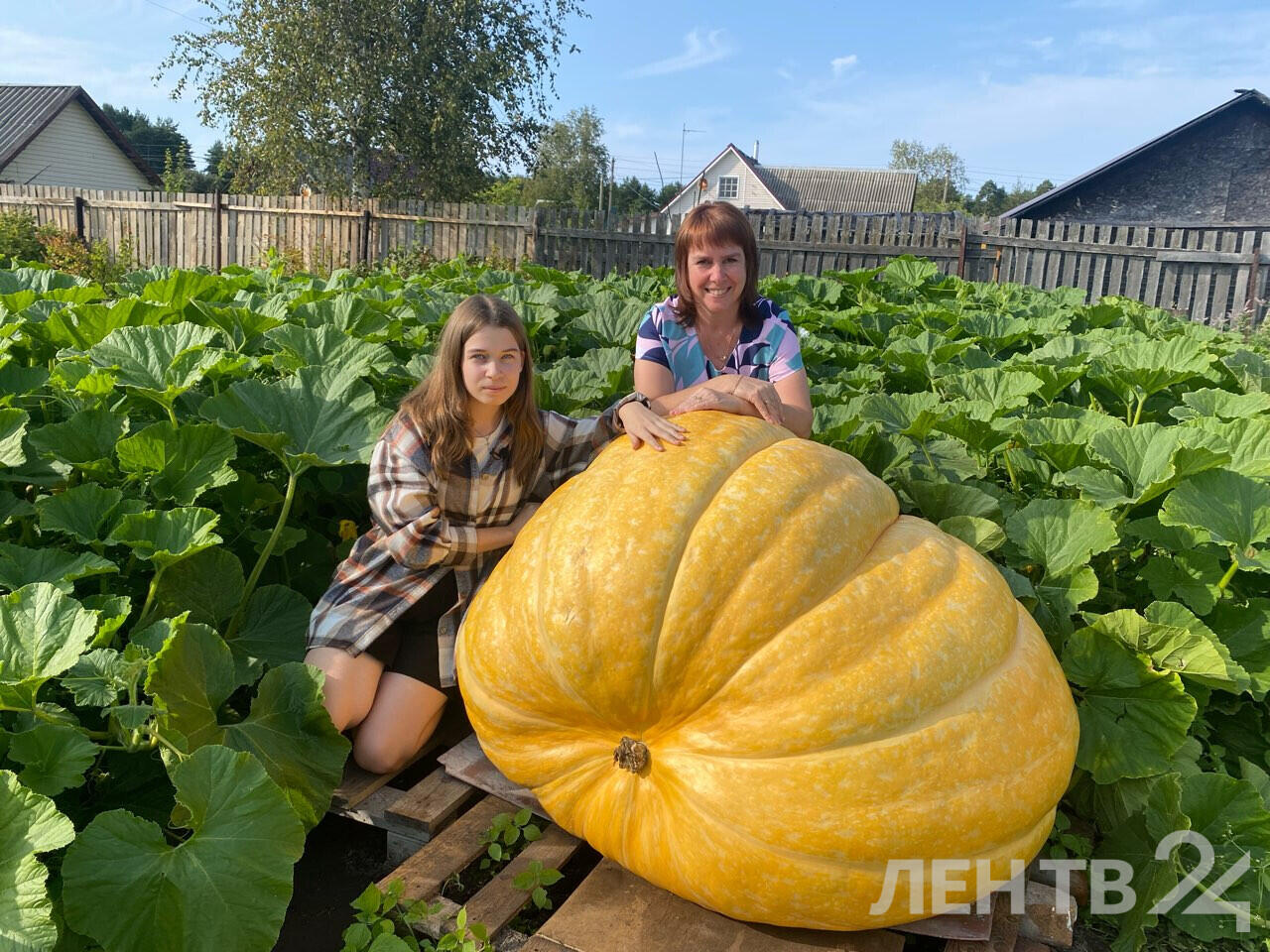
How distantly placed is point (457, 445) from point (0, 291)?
2799 mm

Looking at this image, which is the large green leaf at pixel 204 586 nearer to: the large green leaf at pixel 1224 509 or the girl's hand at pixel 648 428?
the girl's hand at pixel 648 428

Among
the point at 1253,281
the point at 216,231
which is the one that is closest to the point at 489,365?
the point at 1253,281

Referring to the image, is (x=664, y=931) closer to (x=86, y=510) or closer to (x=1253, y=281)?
(x=86, y=510)

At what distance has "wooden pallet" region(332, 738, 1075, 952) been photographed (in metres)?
1.73

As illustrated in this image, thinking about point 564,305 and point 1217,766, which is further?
point 564,305

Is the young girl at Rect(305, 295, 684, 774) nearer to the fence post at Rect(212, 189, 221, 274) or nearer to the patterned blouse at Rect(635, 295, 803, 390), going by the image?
the patterned blouse at Rect(635, 295, 803, 390)

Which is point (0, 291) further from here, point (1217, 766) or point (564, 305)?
point (1217, 766)

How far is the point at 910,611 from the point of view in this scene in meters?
1.73

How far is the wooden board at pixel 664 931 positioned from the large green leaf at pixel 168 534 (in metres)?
1.01

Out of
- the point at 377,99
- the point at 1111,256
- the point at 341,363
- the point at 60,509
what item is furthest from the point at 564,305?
the point at 377,99

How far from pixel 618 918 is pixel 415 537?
1008mm

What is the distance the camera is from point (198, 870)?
1.42 metres

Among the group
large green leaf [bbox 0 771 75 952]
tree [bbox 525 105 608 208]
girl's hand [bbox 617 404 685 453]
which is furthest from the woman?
tree [bbox 525 105 608 208]

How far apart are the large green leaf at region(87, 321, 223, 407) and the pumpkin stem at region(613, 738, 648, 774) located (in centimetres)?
152
